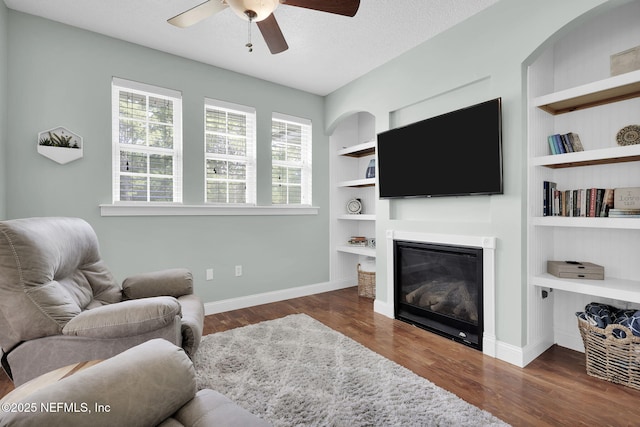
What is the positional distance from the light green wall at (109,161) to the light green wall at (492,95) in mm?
1529

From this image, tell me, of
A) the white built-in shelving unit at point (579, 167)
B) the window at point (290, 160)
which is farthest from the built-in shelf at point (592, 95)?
the window at point (290, 160)

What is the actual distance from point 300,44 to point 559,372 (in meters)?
3.43

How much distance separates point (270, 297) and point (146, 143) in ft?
7.28

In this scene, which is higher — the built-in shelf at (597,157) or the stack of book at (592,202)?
the built-in shelf at (597,157)

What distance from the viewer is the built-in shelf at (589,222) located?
1.91 metres

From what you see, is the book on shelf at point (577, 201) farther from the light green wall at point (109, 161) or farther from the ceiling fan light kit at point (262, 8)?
the light green wall at point (109, 161)

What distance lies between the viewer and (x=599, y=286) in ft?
6.73

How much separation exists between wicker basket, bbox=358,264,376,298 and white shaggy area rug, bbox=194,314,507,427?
132 centimetres

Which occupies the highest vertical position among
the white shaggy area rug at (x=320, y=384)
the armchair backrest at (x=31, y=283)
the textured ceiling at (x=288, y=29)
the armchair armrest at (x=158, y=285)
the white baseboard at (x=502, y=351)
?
the textured ceiling at (x=288, y=29)

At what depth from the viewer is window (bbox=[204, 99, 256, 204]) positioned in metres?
3.47

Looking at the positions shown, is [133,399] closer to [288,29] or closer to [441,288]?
[441,288]

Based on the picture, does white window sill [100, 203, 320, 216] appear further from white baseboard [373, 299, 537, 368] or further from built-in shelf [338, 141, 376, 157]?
white baseboard [373, 299, 537, 368]

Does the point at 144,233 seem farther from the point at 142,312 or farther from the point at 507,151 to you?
the point at 507,151

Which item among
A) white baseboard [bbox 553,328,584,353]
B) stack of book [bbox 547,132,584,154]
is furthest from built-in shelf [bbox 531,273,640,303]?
stack of book [bbox 547,132,584,154]
